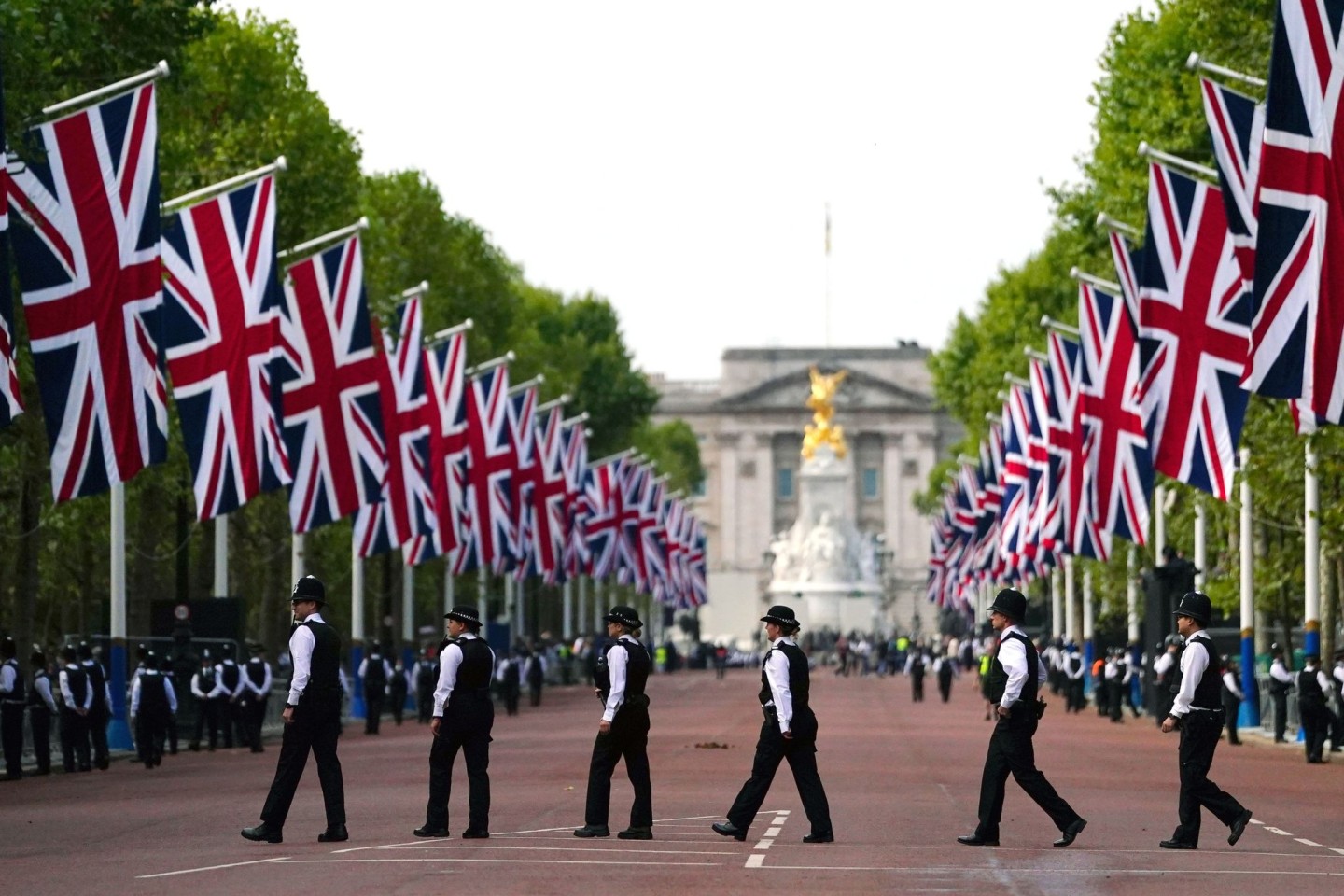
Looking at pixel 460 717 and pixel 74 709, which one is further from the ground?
pixel 460 717

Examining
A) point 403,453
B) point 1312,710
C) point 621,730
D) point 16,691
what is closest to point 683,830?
point 621,730

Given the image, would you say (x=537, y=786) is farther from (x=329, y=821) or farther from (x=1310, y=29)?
(x=1310, y=29)

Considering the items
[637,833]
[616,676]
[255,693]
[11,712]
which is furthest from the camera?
[255,693]

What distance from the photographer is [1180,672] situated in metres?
20.0

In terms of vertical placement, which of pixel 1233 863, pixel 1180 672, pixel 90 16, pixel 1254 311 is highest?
pixel 90 16

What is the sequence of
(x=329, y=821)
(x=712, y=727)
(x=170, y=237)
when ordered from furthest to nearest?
(x=712, y=727), (x=170, y=237), (x=329, y=821)

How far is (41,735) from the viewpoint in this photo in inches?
1292

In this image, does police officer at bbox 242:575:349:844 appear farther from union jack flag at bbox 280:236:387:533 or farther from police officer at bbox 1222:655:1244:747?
police officer at bbox 1222:655:1244:747

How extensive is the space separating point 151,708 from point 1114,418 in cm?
1481

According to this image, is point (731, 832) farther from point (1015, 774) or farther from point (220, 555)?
point (220, 555)

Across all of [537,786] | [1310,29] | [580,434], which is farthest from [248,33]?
[1310,29]

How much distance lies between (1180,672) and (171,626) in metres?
24.8

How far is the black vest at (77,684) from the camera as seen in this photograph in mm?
32781

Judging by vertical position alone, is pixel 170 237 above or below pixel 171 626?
above
